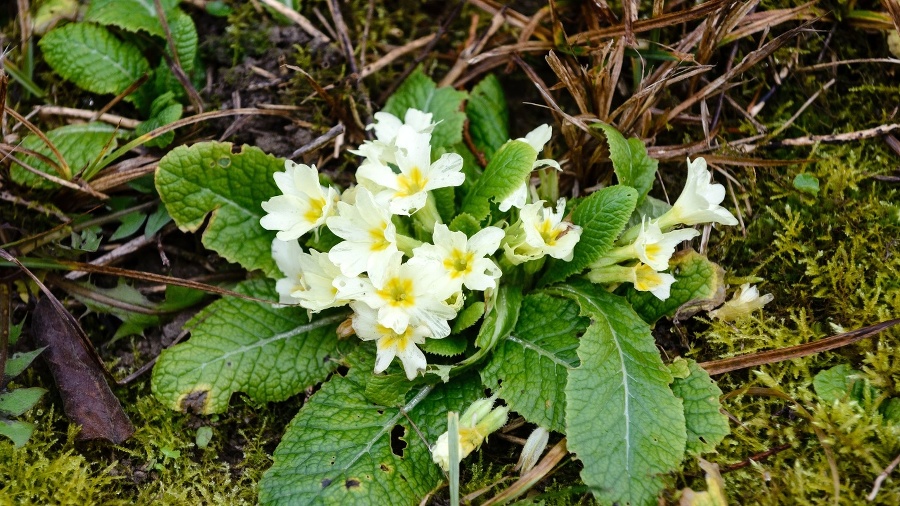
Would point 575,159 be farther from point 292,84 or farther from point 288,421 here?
point 288,421

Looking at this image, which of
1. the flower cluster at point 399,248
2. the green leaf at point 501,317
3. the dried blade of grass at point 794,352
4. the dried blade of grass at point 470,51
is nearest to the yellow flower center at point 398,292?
the flower cluster at point 399,248

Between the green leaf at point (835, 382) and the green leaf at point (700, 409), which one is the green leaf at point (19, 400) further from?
the green leaf at point (835, 382)

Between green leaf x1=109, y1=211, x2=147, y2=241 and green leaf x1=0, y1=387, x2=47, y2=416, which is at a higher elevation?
green leaf x1=109, y1=211, x2=147, y2=241

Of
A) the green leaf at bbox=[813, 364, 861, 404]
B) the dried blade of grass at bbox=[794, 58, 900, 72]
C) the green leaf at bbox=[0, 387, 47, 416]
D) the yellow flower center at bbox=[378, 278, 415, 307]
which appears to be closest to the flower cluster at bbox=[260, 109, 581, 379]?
the yellow flower center at bbox=[378, 278, 415, 307]

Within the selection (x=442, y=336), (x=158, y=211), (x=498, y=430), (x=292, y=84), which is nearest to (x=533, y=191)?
(x=442, y=336)

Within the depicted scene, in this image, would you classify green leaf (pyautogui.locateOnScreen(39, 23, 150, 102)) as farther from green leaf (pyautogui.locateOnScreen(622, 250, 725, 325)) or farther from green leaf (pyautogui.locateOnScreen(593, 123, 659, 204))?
green leaf (pyautogui.locateOnScreen(622, 250, 725, 325))

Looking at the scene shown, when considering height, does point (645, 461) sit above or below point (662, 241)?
below
